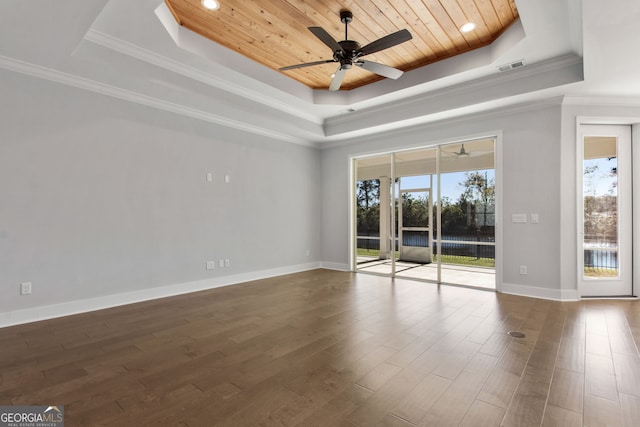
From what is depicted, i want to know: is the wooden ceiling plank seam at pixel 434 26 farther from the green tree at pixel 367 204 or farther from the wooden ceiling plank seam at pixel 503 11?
the green tree at pixel 367 204

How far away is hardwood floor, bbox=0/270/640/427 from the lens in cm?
188

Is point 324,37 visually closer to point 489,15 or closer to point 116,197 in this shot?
point 489,15

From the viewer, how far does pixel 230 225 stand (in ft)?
18.6

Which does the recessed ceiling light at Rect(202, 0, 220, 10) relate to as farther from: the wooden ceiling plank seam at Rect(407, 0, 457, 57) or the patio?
the patio

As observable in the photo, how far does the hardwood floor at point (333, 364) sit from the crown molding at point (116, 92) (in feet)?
9.69

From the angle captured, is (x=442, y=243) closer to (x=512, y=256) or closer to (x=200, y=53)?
(x=512, y=256)

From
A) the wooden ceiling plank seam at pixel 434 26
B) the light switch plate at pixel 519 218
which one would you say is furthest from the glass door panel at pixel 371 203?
the wooden ceiling plank seam at pixel 434 26

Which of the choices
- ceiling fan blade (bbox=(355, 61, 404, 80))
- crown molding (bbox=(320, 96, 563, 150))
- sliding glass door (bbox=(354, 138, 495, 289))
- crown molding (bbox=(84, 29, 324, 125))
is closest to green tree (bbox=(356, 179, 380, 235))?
sliding glass door (bbox=(354, 138, 495, 289))

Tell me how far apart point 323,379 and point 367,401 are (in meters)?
0.40

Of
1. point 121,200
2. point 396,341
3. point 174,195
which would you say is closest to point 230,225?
point 174,195

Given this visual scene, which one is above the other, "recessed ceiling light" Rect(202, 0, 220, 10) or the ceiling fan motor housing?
"recessed ceiling light" Rect(202, 0, 220, 10)

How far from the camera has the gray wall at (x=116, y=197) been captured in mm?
3529

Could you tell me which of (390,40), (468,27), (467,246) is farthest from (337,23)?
(467,246)

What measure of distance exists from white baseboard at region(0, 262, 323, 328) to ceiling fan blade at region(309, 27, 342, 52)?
416 cm
